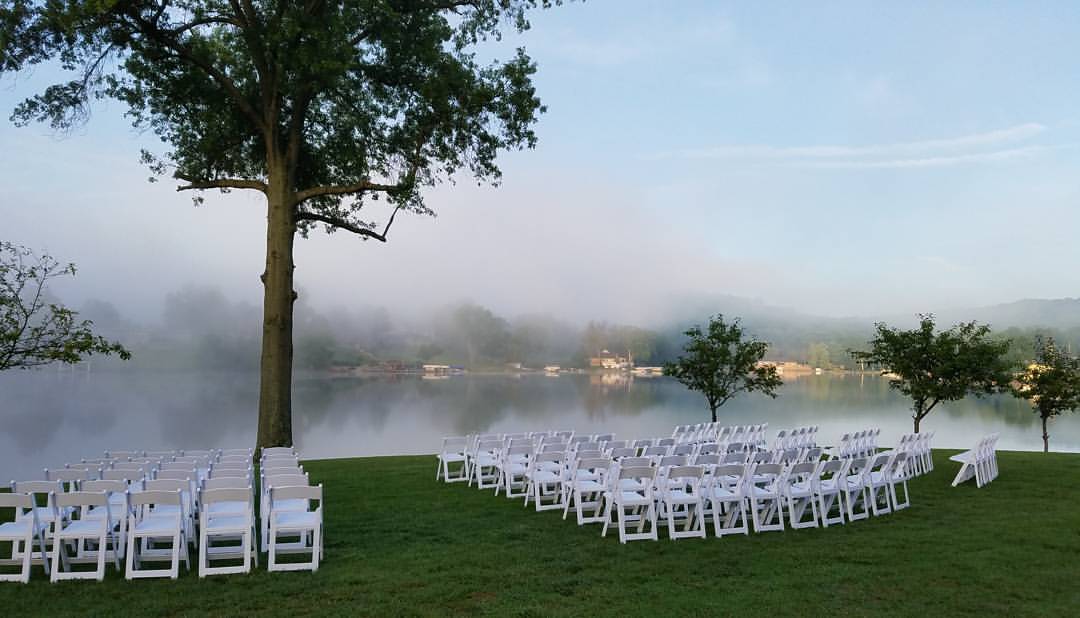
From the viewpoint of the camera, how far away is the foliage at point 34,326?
886 centimetres

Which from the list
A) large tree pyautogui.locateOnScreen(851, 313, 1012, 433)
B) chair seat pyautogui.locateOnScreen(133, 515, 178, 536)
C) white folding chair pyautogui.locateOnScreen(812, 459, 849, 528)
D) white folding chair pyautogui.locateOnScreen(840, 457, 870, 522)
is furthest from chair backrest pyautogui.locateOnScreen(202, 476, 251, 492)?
large tree pyautogui.locateOnScreen(851, 313, 1012, 433)

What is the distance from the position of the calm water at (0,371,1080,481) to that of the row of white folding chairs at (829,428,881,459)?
16227 millimetres

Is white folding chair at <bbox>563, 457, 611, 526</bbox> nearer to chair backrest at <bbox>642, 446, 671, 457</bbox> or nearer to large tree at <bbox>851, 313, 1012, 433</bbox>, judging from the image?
chair backrest at <bbox>642, 446, 671, 457</bbox>

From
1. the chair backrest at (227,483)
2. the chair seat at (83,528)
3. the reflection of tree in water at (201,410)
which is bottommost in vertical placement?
the reflection of tree in water at (201,410)

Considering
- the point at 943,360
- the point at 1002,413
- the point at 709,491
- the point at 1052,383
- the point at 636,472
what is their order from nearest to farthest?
the point at 636,472
the point at 709,491
the point at 943,360
the point at 1052,383
the point at 1002,413

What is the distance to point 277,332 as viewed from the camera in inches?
579

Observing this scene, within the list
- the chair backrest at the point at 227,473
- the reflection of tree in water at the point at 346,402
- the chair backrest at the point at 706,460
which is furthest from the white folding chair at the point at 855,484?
the reflection of tree in water at the point at 346,402

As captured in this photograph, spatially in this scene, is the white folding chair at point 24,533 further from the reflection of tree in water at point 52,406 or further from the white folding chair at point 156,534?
the reflection of tree in water at point 52,406

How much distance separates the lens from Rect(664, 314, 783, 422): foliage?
62.2ft

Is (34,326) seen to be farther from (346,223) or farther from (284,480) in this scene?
(346,223)

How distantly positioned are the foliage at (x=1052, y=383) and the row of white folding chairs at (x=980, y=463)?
9664 millimetres

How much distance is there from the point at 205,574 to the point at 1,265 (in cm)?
620

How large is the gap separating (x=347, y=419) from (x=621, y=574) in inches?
1684

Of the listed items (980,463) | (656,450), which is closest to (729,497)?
(656,450)
